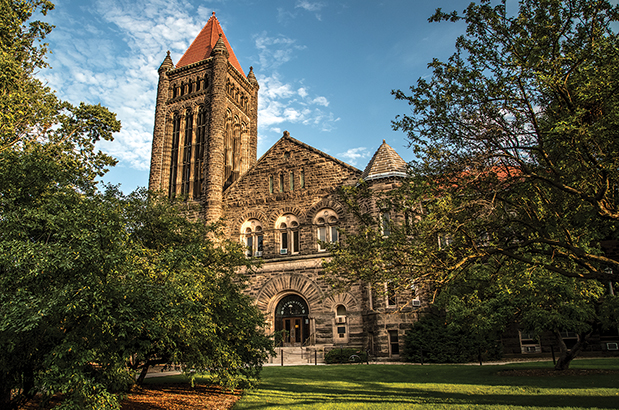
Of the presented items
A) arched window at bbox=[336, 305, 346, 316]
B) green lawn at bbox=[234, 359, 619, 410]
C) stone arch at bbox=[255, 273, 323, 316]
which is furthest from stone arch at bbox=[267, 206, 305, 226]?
green lawn at bbox=[234, 359, 619, 410]

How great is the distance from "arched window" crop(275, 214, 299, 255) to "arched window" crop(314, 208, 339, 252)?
1452 mm

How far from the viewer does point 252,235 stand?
29.6m

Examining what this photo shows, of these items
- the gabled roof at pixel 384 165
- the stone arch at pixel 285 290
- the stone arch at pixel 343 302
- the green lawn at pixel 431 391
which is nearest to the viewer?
the green lawn at pixel 431 391

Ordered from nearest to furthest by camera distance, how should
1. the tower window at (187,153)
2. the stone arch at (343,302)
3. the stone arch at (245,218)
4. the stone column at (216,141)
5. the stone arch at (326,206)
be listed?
the stone arch at (343,302) < the stone arch at (326,206) < the stone arch at (245,218) < the stone column at (216,141) < the tower window at (187,153)

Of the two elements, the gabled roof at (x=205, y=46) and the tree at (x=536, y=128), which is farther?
the gabled roof at (x=205, y=46)

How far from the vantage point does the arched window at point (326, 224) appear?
2755cm

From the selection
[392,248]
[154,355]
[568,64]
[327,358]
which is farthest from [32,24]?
[327,358]

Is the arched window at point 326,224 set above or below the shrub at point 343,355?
above

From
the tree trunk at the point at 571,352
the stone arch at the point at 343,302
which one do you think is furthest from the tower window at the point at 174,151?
the tree trunk at the point at 571,352

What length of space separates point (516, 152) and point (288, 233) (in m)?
19.9

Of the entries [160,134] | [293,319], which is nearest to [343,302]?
[293,319]

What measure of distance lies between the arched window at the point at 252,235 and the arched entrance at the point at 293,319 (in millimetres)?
3902

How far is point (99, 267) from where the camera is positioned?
7.02 meters

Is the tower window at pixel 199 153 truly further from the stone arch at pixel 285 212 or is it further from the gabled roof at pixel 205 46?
the stone arch at pixel 285 212
